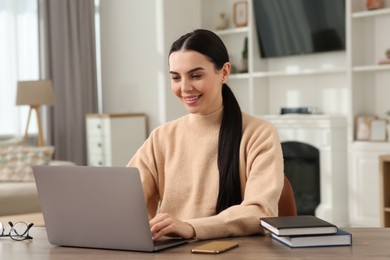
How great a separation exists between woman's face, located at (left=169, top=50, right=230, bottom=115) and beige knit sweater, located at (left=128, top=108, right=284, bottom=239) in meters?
0.11

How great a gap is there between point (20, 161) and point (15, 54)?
5.64 feet

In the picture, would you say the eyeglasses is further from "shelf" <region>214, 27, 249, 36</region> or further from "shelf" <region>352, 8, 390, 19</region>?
"shelf" <region>214, 27, 249, 36</region>

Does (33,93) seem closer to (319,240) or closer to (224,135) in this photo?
(224,135)

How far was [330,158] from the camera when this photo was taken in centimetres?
590

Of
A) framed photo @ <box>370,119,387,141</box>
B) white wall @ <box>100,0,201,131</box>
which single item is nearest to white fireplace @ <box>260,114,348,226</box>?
framed photo @ <box>370,119,387,141</box>

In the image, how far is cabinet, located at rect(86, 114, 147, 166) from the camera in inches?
271

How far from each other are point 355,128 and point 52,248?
14.5 feet

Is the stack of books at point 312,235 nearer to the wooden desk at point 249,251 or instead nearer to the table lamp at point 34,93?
Result: the wooden desk at point 249,251

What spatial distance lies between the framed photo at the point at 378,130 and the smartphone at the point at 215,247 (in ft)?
13.7

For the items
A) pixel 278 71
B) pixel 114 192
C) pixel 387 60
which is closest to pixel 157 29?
pixel 278 71

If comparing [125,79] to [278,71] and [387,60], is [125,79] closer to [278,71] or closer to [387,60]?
[278,71]

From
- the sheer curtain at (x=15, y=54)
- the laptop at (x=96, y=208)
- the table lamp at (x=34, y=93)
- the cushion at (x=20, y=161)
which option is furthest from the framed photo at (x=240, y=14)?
the laptop at (x=96, y=208)

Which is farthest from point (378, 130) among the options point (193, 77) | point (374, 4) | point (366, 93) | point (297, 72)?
point (193, 77)

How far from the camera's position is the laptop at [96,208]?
Answer: 1.69 metres
